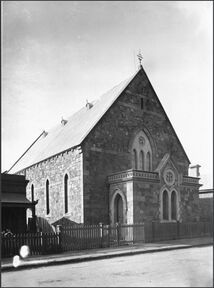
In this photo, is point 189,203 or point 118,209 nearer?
point 118,209

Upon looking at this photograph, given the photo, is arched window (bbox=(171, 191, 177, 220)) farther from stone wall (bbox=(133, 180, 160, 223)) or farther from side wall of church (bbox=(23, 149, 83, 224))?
side wall of church (bbox=(23, 149, 83, 224))

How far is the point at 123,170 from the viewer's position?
25.8 metres

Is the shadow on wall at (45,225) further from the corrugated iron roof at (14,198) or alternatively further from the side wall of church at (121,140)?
the side wall of church at (121,140)

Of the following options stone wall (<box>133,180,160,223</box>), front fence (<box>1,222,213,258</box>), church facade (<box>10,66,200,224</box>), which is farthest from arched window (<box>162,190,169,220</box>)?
front fence (<box>1,222,213,258</box>)

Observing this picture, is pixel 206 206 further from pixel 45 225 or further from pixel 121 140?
pixel 45 225

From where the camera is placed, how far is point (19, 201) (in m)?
A: 21.4

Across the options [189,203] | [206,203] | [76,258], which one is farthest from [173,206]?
[76,258]

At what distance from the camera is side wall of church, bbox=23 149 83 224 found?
24.1 m

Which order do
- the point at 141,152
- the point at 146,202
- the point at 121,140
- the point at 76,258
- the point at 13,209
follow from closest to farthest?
the point at 76,258 → the point at 13,209 → the point at 146,202 → the point at 121,140 → the point at 141,152

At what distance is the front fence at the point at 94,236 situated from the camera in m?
16.1

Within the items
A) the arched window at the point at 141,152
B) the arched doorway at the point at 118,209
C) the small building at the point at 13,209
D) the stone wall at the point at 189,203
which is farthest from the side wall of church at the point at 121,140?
the small building at the point at 13,209

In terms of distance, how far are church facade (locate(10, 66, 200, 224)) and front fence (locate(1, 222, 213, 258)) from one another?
1.88m

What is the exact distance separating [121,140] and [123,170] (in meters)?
2.29

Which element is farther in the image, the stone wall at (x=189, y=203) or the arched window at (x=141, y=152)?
the arched window at (x=141, y=152)
